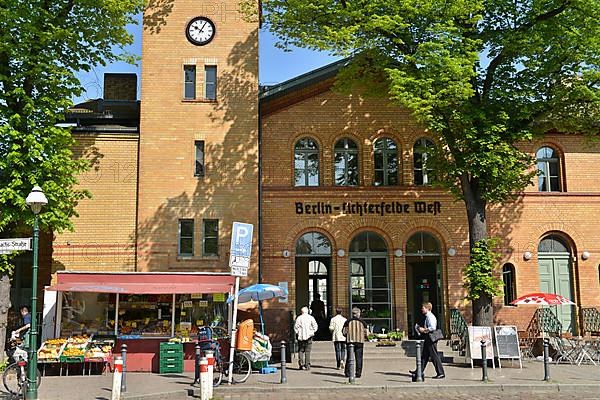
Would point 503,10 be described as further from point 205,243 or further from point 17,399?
point 17,399

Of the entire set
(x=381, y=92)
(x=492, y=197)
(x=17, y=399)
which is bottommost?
(x=17, y=399)

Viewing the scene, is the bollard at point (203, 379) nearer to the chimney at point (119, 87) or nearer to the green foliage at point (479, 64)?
the green foliage at point (479, 64)

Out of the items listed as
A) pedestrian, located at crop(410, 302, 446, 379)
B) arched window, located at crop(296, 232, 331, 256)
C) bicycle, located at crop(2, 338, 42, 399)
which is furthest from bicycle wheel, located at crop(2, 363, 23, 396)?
arched window, located at crop(296, 232, 331, 256)

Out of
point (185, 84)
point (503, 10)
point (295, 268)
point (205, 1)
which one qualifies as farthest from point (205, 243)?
point (503, 10)

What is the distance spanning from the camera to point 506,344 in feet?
59.7

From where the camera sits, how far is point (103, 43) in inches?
788

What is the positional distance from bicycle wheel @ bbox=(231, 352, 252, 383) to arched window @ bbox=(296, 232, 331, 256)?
7010 mm

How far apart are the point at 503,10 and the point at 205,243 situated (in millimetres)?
11816

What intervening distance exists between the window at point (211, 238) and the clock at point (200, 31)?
6308 millimetres

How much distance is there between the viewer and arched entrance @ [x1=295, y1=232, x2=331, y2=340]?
22969mm

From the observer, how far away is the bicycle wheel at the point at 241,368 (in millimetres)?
15578

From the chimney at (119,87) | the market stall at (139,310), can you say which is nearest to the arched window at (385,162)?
the market stall at (139,310)

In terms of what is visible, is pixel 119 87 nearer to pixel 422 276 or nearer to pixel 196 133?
pixel 196 133

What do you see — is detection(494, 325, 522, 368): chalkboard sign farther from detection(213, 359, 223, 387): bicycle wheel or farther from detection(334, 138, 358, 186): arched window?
detection(213, 359, 223, 387): bicycle wheel
